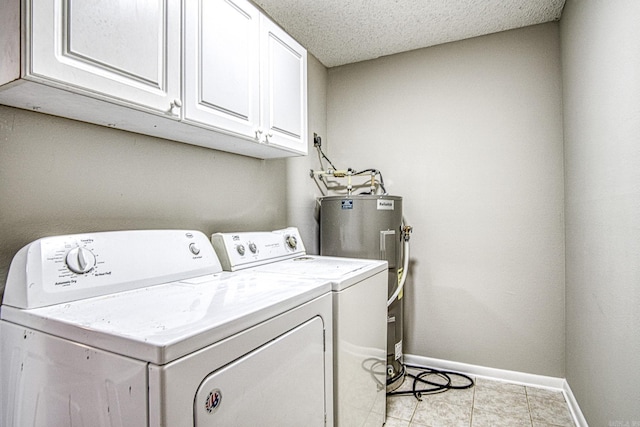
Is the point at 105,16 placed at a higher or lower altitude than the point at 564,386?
higher

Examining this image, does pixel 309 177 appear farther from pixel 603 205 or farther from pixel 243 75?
pixel 603 205

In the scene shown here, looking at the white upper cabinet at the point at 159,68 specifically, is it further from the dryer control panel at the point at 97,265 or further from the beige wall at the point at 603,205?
the beige wall at the point at 603,205

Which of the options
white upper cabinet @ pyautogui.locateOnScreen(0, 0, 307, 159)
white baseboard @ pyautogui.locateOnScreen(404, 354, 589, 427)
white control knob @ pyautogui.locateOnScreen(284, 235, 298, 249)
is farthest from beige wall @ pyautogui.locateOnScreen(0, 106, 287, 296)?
white baseboard @ pyautogui.locateOnScreen(404, 354, 589, 427)

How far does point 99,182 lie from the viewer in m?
1.25

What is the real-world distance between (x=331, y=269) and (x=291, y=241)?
0.51 meters

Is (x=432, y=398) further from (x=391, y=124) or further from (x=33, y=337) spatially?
(x=33, y=337)

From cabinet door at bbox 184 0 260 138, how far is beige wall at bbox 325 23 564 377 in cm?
140

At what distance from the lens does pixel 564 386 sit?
2.16 meters

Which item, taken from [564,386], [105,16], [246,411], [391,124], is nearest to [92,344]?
[246,411]

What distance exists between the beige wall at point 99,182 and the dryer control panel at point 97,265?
0.12 metres

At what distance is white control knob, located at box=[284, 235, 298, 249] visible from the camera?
6.64 ft

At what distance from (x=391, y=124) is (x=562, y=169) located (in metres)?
1.17

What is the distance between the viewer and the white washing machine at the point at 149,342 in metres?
0.69

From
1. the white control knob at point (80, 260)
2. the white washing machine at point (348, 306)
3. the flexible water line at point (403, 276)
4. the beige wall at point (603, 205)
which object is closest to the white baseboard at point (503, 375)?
the beige wall at point (603, 205)
